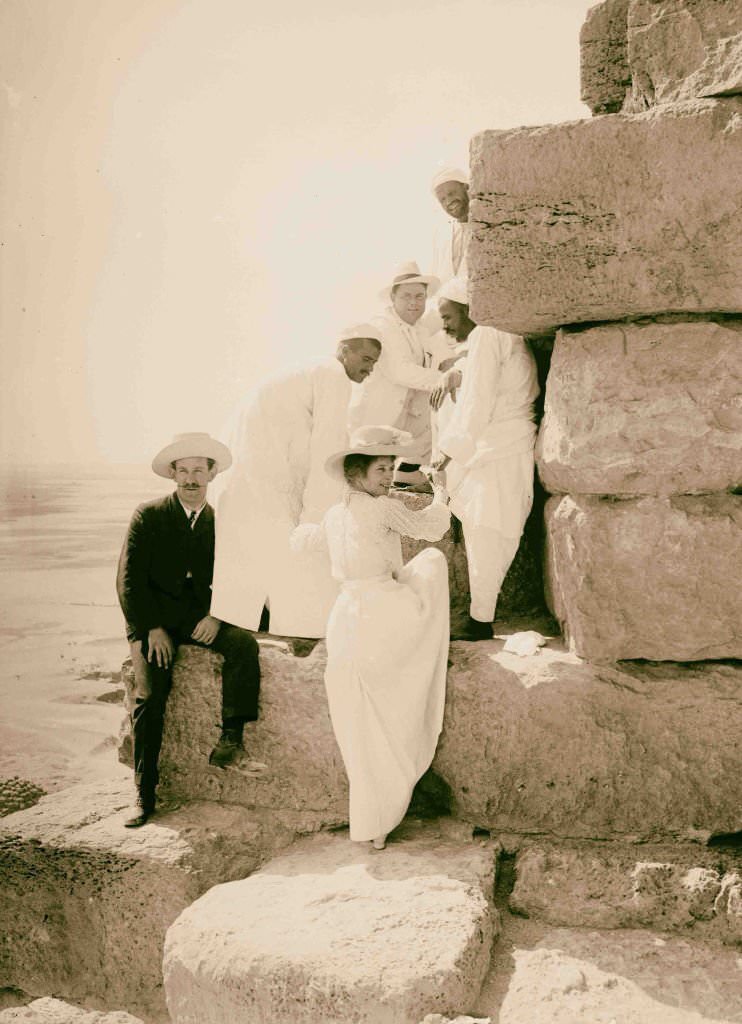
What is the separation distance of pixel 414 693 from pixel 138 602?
1322mm

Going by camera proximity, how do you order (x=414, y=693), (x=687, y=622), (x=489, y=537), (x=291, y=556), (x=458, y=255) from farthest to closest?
(x=458, y=255), (x=291, y=556), (x=489, y=537), (x=414, y=693), (x=687, y=622)

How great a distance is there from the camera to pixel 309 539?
4.19m

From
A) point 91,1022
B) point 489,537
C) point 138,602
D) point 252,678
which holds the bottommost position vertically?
point 91,1022

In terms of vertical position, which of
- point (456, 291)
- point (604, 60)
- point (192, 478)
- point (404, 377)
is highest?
point (604, 60)

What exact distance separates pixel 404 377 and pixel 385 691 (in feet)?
5.42

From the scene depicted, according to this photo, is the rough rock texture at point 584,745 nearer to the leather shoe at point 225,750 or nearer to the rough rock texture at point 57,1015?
the leather shoe at point 225,750

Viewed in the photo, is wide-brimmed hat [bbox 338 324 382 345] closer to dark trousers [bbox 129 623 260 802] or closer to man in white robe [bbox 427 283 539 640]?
man in white robe [bbox 427 283 539 640]

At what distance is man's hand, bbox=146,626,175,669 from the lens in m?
4.27

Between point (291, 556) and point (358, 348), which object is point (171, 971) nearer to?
point (291, 556)

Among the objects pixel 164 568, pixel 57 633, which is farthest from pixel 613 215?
pixel 57 633

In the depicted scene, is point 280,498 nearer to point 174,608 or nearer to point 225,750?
point 174,608

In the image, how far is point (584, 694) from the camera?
A: 12.7ft

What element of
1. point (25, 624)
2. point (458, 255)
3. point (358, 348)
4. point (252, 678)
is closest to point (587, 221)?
point (358, 348)

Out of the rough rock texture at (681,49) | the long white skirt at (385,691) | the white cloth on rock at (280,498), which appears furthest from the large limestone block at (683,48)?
the long white skirt at (385,691)
